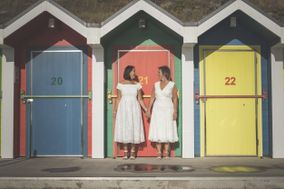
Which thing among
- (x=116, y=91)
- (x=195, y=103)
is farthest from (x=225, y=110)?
(x=116, y=91)

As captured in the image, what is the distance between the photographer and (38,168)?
8.40 meters

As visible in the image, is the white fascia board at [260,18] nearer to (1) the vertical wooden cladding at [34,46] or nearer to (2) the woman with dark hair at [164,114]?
(2) the woman with dark hair at [164,114]

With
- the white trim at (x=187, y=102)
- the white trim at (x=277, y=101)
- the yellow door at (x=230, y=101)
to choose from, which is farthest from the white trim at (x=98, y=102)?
the white trim at (x=277, y=101)

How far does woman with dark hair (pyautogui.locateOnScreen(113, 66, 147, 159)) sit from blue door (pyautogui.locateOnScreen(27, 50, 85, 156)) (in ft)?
3.10

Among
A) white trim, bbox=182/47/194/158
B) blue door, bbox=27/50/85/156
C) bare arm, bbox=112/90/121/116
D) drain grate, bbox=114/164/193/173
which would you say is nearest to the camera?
drain grate, bbox=114/164/193/173

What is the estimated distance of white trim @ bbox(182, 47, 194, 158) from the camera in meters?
9.70

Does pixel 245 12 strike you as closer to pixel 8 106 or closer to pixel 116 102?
pixel 116 102

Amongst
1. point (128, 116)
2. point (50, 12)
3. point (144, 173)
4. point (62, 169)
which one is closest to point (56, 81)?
point (50, 12)

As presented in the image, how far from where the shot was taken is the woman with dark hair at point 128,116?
9630mm

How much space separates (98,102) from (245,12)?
3920 millimetres

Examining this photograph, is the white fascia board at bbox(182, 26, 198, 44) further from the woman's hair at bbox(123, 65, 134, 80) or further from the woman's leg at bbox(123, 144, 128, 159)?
the woman's leg at bbox(123, 144, 128, 159)

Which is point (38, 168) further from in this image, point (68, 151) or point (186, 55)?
point (186, 55)

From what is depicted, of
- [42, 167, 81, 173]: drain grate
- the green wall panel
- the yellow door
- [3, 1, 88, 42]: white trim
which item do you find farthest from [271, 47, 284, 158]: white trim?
[42, 167, 81, 173]: drain grate

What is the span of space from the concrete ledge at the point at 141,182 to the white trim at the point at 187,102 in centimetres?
266
